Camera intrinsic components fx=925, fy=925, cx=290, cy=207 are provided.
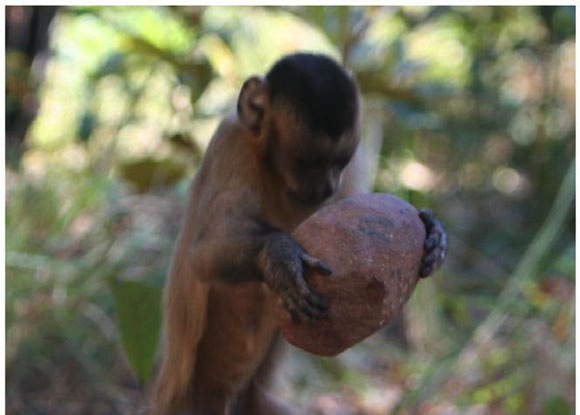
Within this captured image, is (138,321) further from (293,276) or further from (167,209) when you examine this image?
(167,209)

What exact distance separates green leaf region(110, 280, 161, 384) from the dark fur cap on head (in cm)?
79

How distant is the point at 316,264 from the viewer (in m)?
1.68

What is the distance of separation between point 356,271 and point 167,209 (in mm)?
2307

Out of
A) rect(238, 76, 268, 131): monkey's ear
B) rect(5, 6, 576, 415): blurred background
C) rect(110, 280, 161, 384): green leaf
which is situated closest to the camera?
rect(238, 76, 268, 131): monkey's ear

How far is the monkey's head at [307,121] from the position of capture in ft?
6.28

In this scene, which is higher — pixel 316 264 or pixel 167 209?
pixel 316 264

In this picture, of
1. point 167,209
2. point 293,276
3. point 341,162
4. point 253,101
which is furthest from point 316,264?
point 167,209

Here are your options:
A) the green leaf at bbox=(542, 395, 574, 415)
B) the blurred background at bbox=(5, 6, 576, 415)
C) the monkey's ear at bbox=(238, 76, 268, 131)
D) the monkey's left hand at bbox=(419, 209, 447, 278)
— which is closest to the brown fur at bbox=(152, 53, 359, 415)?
A: the monkey's ear at bbox=(238, 76, 268, 131)

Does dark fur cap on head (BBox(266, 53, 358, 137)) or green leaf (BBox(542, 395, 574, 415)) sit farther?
green leaf (BBox(542, 395, 574, 415))

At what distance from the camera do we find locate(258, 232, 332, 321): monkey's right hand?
5.46 ft

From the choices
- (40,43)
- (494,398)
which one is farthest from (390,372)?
(40,43)

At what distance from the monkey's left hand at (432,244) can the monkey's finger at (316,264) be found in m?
0.21

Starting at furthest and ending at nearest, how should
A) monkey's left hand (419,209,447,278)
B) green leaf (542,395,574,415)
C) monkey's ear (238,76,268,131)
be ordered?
1. green leaf (542,395,574,415)
2. monkey's ear (238,76,268,131)
3. monkey's left hand (419,209,447,278)

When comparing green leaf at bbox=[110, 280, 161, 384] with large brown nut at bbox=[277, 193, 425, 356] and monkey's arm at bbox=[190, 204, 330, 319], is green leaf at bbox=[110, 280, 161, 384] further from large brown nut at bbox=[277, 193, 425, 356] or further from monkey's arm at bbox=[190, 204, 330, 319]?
large brown nut at bbox=[277, 193, 425, 356]
